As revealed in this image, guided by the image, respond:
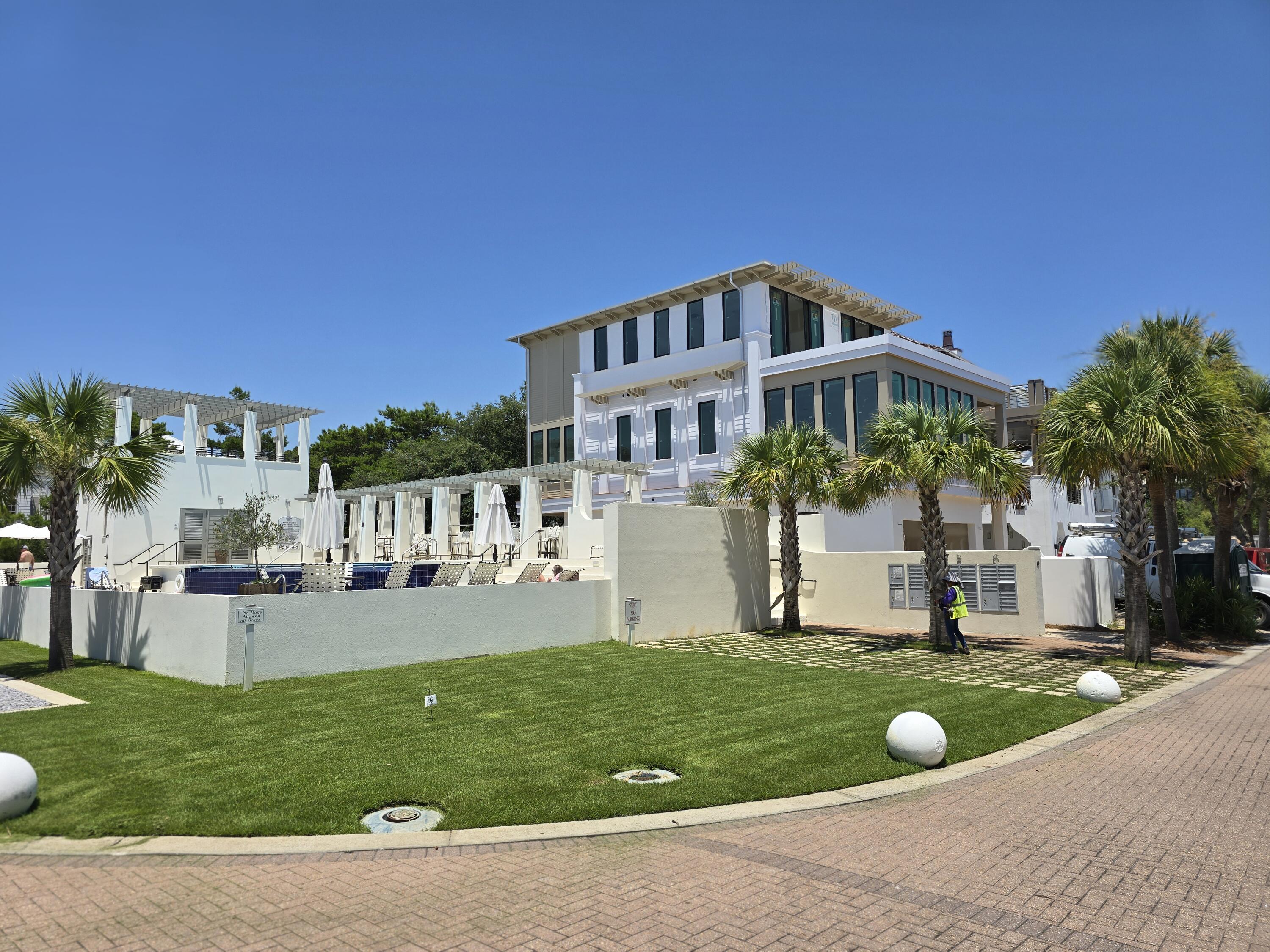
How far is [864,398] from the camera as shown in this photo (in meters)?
33.1

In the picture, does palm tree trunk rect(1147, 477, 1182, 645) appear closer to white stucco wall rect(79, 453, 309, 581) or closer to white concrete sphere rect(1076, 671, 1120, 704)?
white concrete sphere rect(1076, 671, 1120, 704)

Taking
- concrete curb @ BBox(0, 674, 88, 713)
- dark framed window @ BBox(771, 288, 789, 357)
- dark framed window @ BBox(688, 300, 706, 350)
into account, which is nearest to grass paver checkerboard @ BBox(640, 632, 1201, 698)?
concrete curb @ BBox(0, 674, 88, 713)

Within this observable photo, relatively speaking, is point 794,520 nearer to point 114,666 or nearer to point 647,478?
point 114,666

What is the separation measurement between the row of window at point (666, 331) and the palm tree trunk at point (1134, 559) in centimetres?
2331

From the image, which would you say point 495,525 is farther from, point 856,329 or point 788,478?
point 856,329

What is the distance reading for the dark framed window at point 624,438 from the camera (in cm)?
4100

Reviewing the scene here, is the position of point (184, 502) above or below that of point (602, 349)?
below

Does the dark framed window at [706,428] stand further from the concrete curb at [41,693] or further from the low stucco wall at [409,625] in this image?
the concrete curb at [41,693]

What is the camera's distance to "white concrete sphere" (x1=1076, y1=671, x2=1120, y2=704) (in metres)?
11.1

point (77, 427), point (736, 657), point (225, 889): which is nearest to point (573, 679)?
point (736, 657)

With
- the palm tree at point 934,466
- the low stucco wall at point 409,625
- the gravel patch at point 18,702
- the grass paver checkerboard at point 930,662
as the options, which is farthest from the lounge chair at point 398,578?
the palm tree at point 934,466

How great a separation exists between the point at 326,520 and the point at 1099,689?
1934cm

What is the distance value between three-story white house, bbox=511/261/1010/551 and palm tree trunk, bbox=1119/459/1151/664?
46.1 feet

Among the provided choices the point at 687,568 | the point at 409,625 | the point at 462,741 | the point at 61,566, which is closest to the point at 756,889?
the point at 462,741
